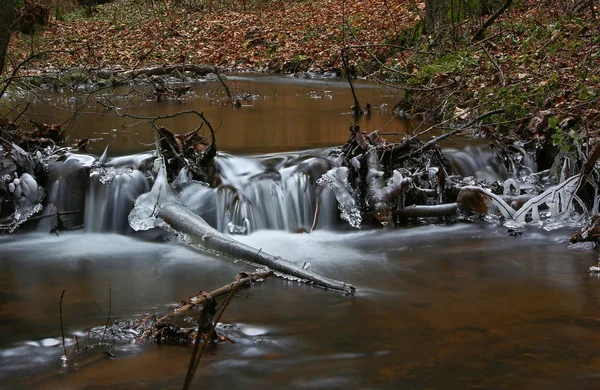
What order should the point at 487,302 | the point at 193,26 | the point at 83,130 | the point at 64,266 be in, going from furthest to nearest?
the point at 193,26, the point at 83,130, the point at 64,266, the point at 487,302

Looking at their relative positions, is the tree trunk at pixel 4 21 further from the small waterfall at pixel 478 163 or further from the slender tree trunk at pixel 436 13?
the slender tree trunk at pixel 436 13

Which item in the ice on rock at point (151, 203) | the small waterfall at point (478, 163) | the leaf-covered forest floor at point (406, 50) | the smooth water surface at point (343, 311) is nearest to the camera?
the smooth water surface at point (343, 311)

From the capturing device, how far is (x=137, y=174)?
7766mm

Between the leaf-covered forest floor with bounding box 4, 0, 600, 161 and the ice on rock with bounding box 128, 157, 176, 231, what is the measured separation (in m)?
1.87

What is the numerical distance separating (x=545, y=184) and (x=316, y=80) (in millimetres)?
10204

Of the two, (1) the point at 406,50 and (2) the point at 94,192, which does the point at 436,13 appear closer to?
(1) the point at 406,50

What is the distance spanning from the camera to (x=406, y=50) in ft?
51.4

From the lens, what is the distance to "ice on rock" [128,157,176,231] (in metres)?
7.21

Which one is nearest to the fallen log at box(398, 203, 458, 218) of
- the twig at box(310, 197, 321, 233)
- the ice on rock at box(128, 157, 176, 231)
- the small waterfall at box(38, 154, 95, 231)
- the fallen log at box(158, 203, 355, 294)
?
the twig at box(310, 197, 321, 233)

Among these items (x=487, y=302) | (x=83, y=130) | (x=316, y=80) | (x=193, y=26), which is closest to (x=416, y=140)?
(x=487, y=302)

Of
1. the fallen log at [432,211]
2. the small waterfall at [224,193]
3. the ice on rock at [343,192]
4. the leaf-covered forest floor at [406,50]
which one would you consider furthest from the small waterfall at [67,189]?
the fallen log at [432,211]

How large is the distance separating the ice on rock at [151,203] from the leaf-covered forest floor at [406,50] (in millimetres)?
1865

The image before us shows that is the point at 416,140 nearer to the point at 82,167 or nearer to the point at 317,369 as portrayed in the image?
the point at 82,167

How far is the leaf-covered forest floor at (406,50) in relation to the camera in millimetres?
8820
